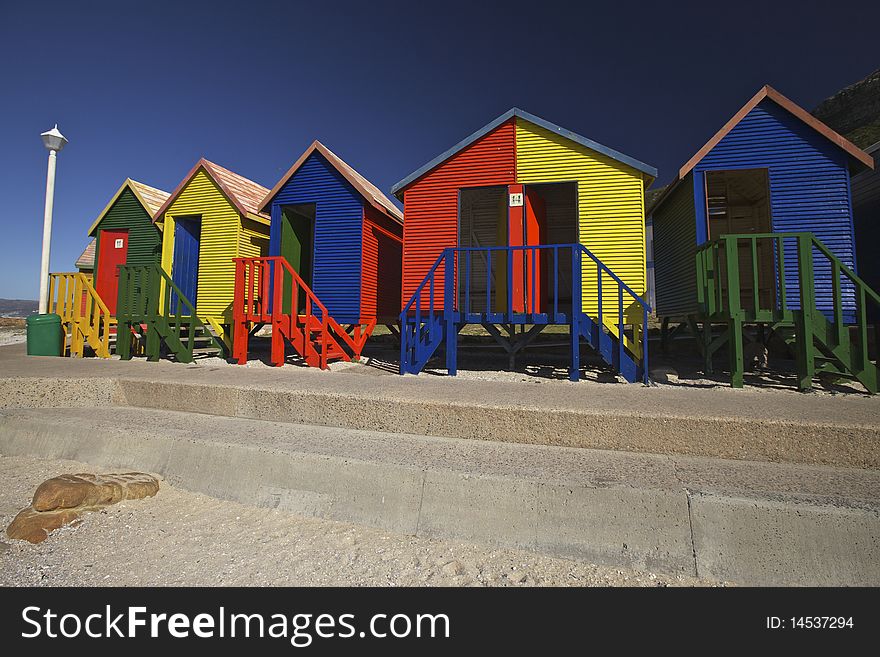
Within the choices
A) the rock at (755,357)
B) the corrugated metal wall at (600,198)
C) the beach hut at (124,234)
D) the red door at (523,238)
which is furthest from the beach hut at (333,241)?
the rock at (755,357)

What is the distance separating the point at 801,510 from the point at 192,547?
3924mm

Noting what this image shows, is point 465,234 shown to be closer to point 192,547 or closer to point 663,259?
point 663,259

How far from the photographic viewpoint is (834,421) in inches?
138

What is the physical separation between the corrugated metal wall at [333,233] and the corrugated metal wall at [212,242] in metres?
1.75

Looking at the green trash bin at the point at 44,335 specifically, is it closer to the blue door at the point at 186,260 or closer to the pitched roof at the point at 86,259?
the blue door at the point at 186,260

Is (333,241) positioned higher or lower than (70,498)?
higher

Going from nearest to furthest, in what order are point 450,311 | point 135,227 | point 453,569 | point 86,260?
1. point 453,569
2. point 450,311
3. point 135,227
4. point 86,260

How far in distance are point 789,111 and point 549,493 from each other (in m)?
9.06

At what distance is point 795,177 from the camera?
7789 mm

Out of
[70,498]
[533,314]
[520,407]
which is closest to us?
[70,498]

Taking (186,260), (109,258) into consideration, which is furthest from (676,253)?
(109,258)

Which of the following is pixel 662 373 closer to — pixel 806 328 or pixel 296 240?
pixel 806 328

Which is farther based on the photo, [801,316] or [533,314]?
[533,314]

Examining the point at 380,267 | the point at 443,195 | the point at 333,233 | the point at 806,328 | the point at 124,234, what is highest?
the point at 124,234
